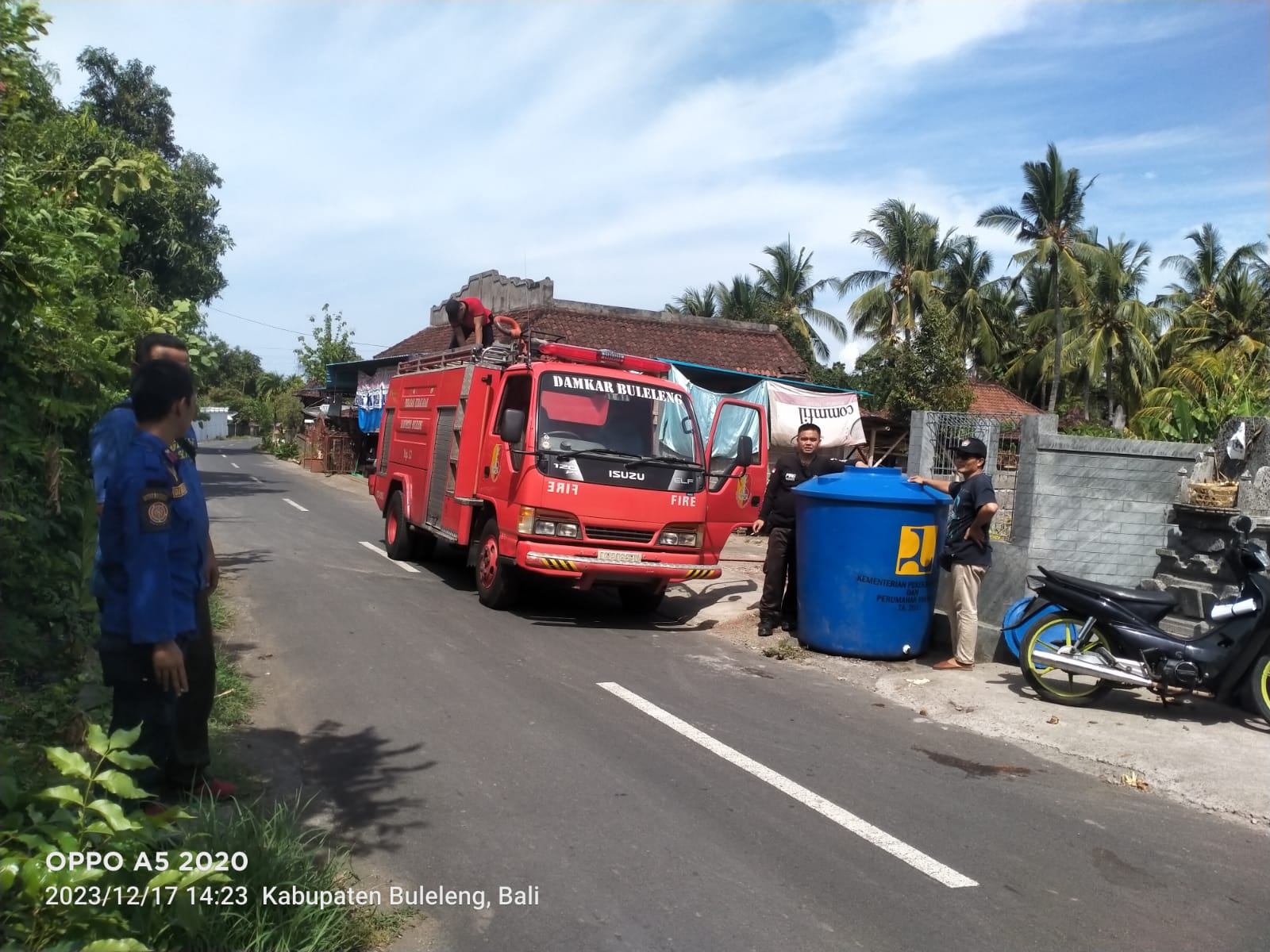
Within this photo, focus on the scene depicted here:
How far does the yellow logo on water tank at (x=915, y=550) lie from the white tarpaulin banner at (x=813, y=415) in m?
10.4

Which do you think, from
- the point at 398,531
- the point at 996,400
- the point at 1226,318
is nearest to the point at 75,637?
the point at 398,531

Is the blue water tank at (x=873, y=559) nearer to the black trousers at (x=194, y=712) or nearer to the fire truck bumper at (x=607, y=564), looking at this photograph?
the fire truck bumper at (x=607, y=564)

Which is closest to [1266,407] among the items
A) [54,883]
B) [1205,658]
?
[1205,658]

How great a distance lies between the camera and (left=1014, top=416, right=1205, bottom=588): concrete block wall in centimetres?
854

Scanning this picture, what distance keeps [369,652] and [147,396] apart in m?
4.18

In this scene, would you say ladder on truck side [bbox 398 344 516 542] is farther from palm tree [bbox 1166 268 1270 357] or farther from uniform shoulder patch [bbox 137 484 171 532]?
palm tree [bbox 1166 268 1270 357]

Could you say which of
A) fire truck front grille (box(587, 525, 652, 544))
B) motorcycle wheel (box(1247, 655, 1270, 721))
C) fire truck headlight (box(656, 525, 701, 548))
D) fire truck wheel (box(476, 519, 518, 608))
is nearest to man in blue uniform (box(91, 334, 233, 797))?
fire truck front grille (box(587, 525, 652, 544))

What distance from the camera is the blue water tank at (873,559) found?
8.16 meters

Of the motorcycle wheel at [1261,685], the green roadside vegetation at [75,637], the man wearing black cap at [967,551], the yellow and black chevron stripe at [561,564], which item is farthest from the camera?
the yellow and black chevron stripe at [561,564]

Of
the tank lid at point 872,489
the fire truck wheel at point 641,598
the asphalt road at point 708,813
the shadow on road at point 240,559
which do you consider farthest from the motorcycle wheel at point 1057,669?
A: the shadow on road at point 240,559

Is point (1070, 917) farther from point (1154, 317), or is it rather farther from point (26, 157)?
point (1154, 317)

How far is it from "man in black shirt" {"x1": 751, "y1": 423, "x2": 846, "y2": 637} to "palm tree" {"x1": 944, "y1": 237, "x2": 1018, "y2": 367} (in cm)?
3253

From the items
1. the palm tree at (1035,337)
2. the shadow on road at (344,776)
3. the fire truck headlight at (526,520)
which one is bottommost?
the shadow on road at (344,776)

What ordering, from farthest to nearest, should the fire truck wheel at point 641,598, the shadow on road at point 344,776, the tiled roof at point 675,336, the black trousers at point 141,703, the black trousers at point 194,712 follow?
the tiled roof at point 675,336
the fire truck wheel at point 641,598
the shadow on road at point 344,776
the black trousers at point 194,712
the black trousers at point 141,703
